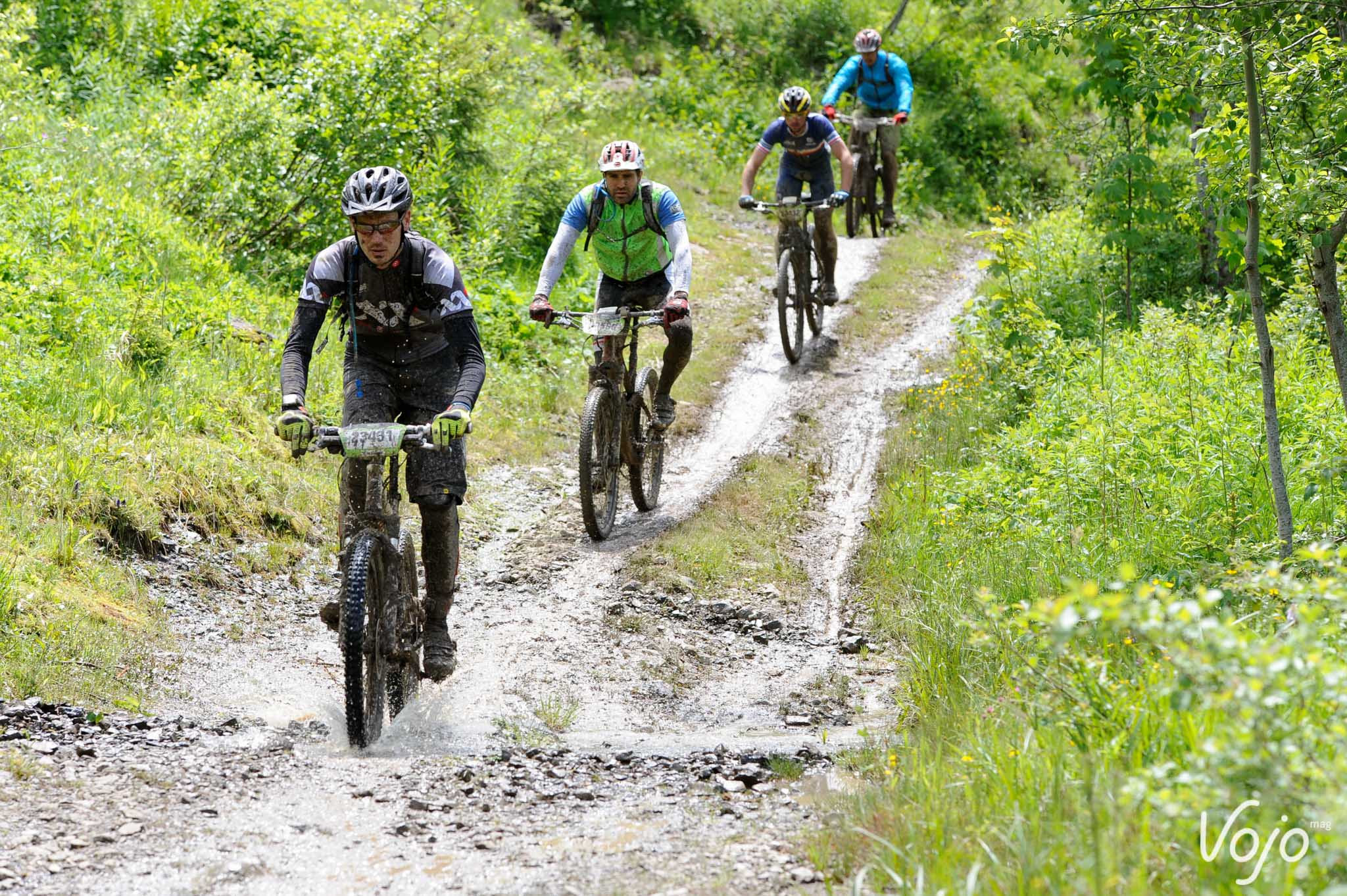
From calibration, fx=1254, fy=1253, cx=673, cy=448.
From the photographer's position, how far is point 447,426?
536 centimetres

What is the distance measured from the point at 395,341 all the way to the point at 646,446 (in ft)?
Answer: 11.4

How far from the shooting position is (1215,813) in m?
3.22

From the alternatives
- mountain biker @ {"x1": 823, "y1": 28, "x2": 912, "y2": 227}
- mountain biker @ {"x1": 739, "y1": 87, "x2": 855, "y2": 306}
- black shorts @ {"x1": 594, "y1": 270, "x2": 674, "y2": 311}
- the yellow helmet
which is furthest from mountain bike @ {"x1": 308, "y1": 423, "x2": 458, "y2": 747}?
mountain biker @ {"x1": 823, "y1": 28, "x2": 912, "y2": 227}

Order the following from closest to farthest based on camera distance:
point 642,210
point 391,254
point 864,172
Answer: point 391,254
point 642,210
point 864,172

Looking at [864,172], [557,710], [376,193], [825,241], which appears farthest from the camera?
[864,172]

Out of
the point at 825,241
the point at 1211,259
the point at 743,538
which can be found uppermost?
→ the point at 825,241

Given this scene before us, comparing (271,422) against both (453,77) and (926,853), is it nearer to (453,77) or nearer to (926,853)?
(453,77)

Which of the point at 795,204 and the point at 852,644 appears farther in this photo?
the point at 795,204

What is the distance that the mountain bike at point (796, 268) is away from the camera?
1223cm

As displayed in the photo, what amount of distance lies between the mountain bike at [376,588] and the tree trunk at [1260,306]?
13.1 feet

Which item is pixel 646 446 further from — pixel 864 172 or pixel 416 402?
pixel 864 172

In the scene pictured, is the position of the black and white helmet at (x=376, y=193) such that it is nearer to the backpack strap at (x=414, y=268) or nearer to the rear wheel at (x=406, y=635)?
the backpack strap at (x=414, y=268)

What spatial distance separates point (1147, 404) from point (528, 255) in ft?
24.5

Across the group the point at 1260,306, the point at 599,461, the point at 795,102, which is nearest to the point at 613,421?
the point at 599,461
